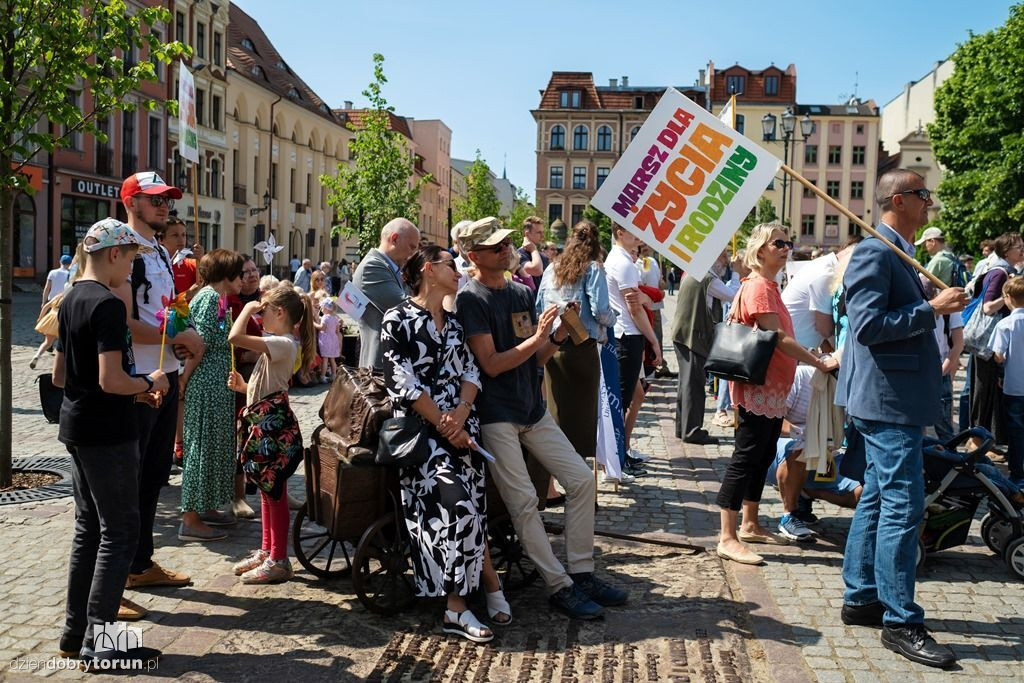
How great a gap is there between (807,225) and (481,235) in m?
89.3

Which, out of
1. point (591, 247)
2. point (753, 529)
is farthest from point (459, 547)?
point (591, 247)

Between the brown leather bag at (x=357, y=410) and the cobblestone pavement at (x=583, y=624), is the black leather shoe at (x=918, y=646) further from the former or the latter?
the brown leather bag at (x=357, y=410)

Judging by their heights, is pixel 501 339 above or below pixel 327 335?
above

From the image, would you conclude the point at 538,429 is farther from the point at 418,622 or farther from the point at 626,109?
the point at 626,109

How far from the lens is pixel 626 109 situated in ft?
293

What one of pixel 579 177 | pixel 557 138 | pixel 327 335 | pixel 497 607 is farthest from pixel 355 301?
pixel 579 177

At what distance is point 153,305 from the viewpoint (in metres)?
5.43

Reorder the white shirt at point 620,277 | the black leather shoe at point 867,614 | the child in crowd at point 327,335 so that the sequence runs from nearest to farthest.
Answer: the black leather shoe at point 867,614
the white shirt at point 620,277
the child in crowd at point 327,335

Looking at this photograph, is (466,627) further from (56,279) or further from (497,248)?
(56,279)

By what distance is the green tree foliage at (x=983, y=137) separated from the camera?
3672cm

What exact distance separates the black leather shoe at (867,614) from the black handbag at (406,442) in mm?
2201

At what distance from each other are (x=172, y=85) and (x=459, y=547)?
149ft

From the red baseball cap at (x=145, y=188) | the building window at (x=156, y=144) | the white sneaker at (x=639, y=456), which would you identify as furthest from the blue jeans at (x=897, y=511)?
the building window at (x=156, y=144)
